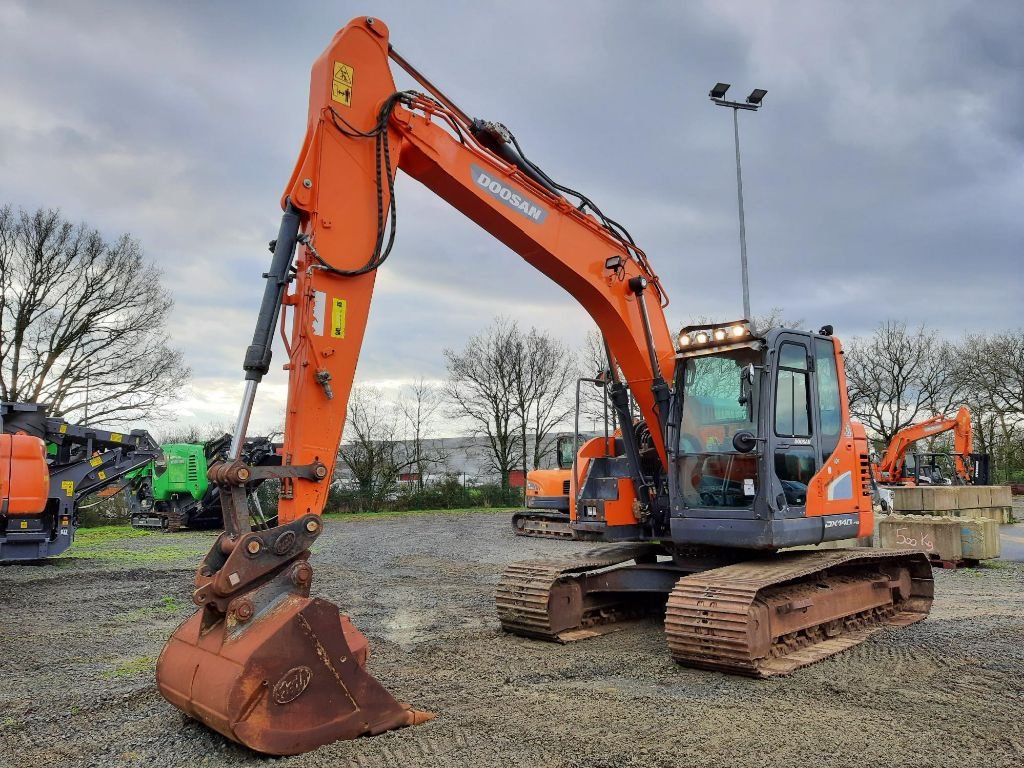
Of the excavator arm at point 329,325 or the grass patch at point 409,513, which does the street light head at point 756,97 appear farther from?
the grass patch at point 409,513

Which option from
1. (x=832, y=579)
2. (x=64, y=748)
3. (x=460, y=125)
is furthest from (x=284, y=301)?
(x=832, y=579)

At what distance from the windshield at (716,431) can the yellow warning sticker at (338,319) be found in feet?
10.8

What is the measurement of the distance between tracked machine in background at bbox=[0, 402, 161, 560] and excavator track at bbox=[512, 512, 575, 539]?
8426 mm

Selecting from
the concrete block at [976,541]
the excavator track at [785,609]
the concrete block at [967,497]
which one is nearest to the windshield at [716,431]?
the excavator track at [785,609]

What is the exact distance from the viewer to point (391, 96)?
5.57 metres

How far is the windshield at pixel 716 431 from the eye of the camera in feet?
21.7

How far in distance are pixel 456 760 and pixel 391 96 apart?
13.8 feet

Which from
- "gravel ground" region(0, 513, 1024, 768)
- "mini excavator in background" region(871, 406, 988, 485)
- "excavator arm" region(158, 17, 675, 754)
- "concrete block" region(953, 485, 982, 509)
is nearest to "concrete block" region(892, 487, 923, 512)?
"concrete block" region(953, 485, 982, 509)

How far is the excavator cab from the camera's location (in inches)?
255

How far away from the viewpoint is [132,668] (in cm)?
629

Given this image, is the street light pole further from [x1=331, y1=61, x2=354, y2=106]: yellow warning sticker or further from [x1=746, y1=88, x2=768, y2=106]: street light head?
[x1=331, y1=61, x2=354, y2=106]: yellow warning sticker

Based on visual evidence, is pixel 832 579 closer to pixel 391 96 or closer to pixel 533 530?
pixel 391 96

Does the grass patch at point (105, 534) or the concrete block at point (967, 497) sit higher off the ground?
the concrete block at point (967, 497)

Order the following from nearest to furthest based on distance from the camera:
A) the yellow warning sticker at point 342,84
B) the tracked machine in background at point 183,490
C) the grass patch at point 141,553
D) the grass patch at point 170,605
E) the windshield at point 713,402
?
the yellow warning sticker at point 342,84 → the windshield at point 713,402 → the grass patch at point 170,605 → the grass patch at point 141,553 → the tracked machine in background at point 183,490
